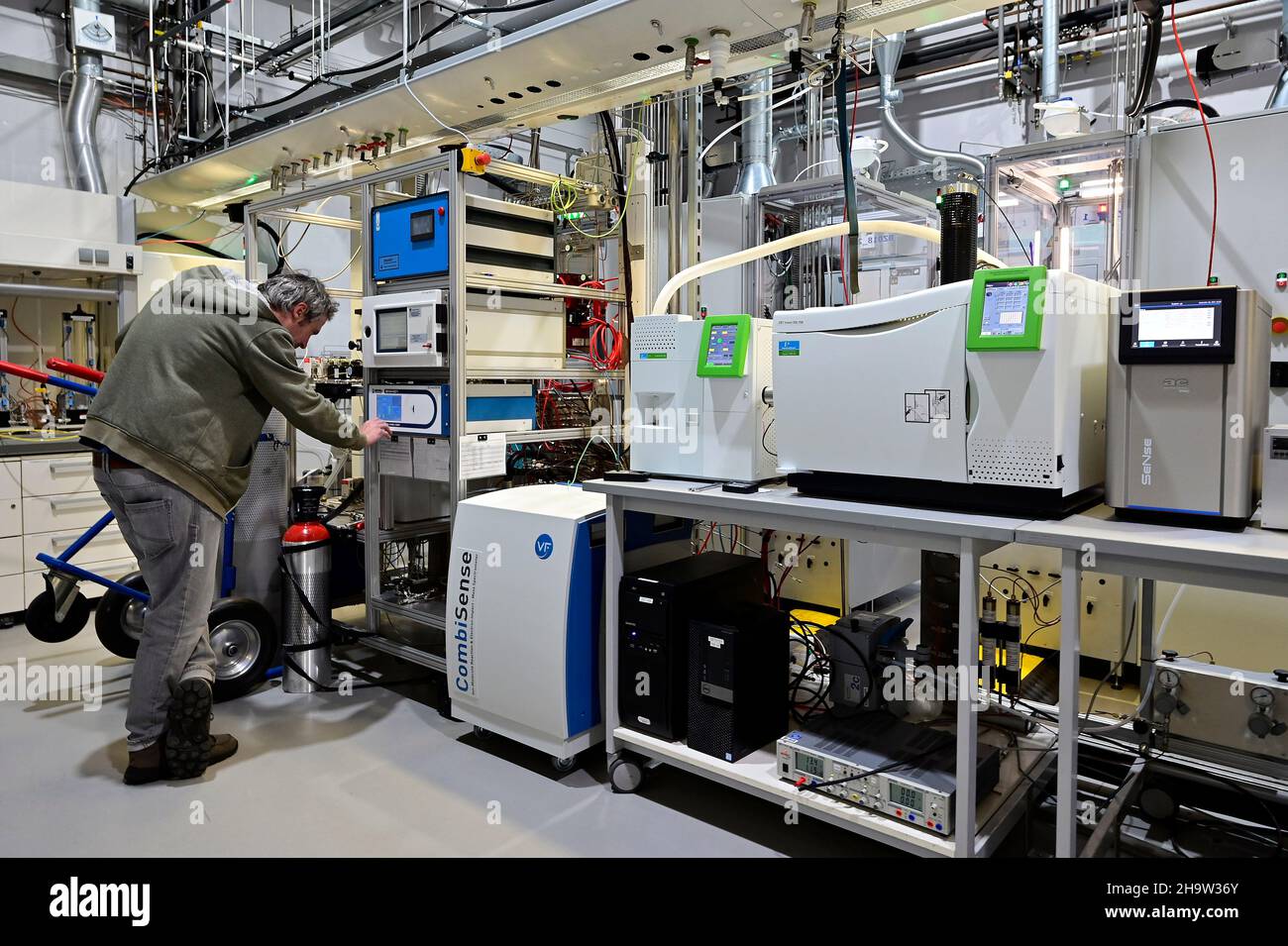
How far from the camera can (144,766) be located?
2270 mm

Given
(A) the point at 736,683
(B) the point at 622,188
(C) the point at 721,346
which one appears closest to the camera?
(A) the point at 736,683

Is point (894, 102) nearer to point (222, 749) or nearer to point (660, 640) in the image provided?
point (660, 640)

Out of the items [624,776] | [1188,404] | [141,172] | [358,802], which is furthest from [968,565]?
[141,172]

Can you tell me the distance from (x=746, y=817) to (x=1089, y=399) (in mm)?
1305

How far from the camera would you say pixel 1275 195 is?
9.10ft

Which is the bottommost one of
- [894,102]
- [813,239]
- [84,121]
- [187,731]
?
[187,731]

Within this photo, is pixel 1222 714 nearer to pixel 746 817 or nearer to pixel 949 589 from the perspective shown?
pixel 949 589

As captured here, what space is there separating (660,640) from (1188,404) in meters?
1.28

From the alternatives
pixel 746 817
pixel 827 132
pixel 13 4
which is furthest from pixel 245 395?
pixel 827 132

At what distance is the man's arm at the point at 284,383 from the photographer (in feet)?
7.66

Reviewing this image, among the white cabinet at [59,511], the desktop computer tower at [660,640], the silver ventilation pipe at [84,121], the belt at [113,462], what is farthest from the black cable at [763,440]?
the silver ventilation pipe at [84,121]

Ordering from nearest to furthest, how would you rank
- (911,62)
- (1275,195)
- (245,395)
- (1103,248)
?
(245,395) < (1275,195) < (1103,248) < (911,62)

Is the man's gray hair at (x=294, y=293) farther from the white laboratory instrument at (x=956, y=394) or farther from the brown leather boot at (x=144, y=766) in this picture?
the white laboratory instrument at (x=956, y=394)
